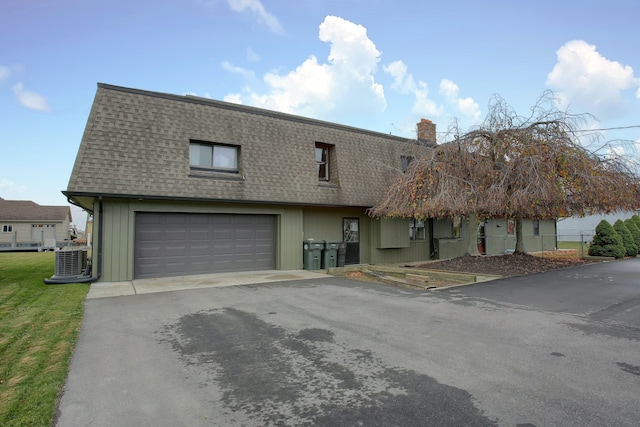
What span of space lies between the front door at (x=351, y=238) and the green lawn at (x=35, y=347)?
9.63 meters

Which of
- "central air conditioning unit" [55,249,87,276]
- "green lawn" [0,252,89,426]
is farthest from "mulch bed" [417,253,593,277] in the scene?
"central air conditioning unit" [55,249,87,276]

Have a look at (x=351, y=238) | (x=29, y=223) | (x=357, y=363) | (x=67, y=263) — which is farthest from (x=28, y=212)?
(x=357, y=363)

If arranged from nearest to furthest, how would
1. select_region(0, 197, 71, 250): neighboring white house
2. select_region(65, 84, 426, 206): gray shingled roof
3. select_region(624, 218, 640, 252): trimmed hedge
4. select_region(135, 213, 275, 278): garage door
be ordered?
select_region(65, 84, 426, 206): gray shingled roof, select_region(135, 213, 275, 278): garage door, select_region(624, 218, 640, 252): trimmed hedge, select_region(0, 197, 71, 250): neighboring white house

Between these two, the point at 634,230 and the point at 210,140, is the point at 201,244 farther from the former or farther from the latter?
the point at 634,230

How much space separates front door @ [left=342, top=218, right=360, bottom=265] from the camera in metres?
16.0

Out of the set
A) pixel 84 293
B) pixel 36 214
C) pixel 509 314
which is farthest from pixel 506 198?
pixel 36 214

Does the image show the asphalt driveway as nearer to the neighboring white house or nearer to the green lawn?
the green lawn

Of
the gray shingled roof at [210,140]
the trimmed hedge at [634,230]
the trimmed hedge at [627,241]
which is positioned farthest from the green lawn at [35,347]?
the trimmed hedge at [634,230]

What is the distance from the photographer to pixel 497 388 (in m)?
3.66

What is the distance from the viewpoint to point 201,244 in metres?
12.6

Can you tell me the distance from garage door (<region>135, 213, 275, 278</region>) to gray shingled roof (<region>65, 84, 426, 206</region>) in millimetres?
1141

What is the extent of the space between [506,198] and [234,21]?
1175 centimetres

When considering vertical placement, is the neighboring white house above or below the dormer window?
below

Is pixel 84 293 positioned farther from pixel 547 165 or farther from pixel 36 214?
pixel 36 214
